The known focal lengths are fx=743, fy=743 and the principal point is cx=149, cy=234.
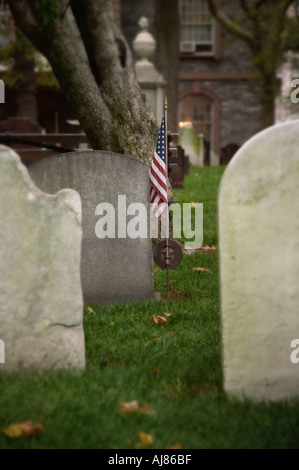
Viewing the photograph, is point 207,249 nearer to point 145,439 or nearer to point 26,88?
point 145,439

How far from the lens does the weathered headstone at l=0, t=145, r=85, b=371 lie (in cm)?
385

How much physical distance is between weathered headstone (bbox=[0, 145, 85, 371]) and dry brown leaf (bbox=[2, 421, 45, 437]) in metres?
0.69

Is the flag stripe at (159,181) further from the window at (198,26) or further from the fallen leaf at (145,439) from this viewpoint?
the window at (198,26)

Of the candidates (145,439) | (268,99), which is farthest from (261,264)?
(268,99)

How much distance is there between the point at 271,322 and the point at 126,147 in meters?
4.05

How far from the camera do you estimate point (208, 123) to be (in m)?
32.2

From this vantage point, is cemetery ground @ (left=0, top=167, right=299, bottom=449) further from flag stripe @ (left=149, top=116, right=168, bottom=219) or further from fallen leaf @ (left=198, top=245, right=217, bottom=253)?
fallen leaf @ (left=198, top=245, right=217, bottom=253)

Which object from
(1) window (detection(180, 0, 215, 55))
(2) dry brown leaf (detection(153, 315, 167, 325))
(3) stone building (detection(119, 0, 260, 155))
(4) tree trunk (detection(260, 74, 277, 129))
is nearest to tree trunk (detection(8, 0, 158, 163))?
(2) dry brown leaf (detection(153, 315, 167, 325))

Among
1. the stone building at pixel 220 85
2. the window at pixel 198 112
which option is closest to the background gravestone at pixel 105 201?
the stone building at pixel 220 85

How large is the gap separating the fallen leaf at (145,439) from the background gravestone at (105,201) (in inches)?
103

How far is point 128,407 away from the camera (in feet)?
11.7

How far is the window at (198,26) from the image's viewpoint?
31891mm

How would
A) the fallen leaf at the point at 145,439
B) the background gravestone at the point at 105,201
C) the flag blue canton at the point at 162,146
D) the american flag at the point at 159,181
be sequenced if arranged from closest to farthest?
the fallen leaf at the point at 145,439 → the background gravestone at the point at 105,201 → the american flag at the point at 159,181 → the flag blue canton at the point at 162,146
